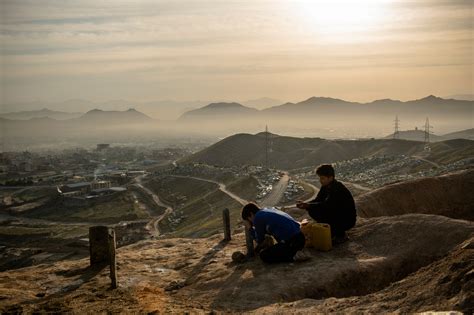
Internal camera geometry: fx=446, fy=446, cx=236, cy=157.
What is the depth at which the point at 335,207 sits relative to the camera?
1243cm

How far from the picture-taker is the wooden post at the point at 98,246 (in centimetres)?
1280

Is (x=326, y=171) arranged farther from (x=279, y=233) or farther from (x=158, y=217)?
(x=158, y=217)

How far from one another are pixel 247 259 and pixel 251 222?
101 centimetres

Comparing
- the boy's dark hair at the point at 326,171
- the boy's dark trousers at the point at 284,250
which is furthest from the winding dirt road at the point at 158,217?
the boy's dark trousers at the point at 284,250

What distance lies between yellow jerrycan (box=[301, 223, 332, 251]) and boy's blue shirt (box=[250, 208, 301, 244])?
1189 millimetres

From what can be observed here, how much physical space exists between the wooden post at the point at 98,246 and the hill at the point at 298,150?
294 feet

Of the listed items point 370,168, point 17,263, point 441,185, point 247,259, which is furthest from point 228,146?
point 247,259

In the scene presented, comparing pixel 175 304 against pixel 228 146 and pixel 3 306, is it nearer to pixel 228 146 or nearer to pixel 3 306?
pixel 3 306

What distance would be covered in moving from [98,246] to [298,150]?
11836 cm

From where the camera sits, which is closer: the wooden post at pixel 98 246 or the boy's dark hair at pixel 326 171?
the boy's dark hair at pixel 326 171

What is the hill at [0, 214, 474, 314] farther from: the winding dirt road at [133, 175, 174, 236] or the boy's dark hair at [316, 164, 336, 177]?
the winding dirt road at [133, 175, 174, 236]

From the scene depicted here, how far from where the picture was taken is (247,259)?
12.0 m

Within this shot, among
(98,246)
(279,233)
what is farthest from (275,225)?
(98,246)

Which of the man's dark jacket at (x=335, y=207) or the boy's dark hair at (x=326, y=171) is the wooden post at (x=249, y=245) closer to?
the man's dark jacket at (x=335, y=207)
